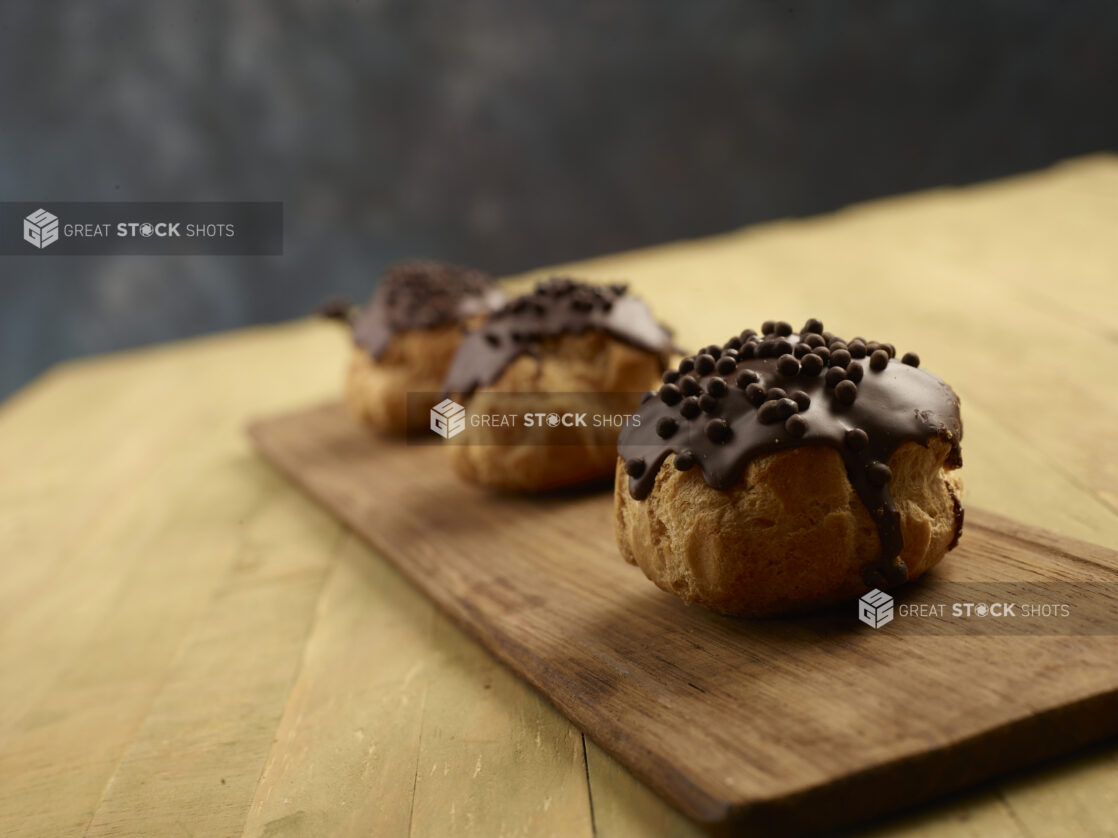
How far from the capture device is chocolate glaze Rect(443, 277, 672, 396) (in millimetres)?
2400

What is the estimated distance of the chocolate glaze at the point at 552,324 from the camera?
2400 mm

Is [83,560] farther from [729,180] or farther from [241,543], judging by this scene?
[729,180]

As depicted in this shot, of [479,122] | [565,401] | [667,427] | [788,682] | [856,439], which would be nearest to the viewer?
[788,682]

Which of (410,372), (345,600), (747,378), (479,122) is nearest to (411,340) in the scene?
(410,372)

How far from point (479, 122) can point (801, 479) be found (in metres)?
4.70

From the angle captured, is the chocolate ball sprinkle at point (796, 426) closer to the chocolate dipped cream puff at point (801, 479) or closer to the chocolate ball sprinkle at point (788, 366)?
the chocolate dipped cream puff at point (801, 479)

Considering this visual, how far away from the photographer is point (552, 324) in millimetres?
2412

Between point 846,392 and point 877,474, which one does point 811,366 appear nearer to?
point 846,392

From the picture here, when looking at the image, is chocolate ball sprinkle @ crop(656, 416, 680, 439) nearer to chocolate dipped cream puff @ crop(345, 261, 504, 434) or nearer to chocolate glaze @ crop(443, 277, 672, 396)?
chocolate glaze @ crop(443, 277, 672, 396)

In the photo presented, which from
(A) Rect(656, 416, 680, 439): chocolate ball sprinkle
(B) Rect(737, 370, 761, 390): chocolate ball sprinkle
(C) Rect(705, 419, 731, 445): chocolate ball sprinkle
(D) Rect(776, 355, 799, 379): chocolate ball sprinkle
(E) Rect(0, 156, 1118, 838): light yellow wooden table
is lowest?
(E) Rect(0, 156, 1118, 838): light yellow wooden table

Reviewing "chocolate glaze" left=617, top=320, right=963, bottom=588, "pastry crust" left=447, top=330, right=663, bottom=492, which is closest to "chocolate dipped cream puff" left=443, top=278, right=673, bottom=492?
"pastry crust" left=447, top=330, right=663, bottom=492

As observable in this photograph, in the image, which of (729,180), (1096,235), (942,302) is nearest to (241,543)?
(942,302)

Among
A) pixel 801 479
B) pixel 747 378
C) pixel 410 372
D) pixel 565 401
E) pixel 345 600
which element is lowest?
pixel 345 600

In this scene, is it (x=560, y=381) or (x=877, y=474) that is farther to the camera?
(x=560, y=381)
